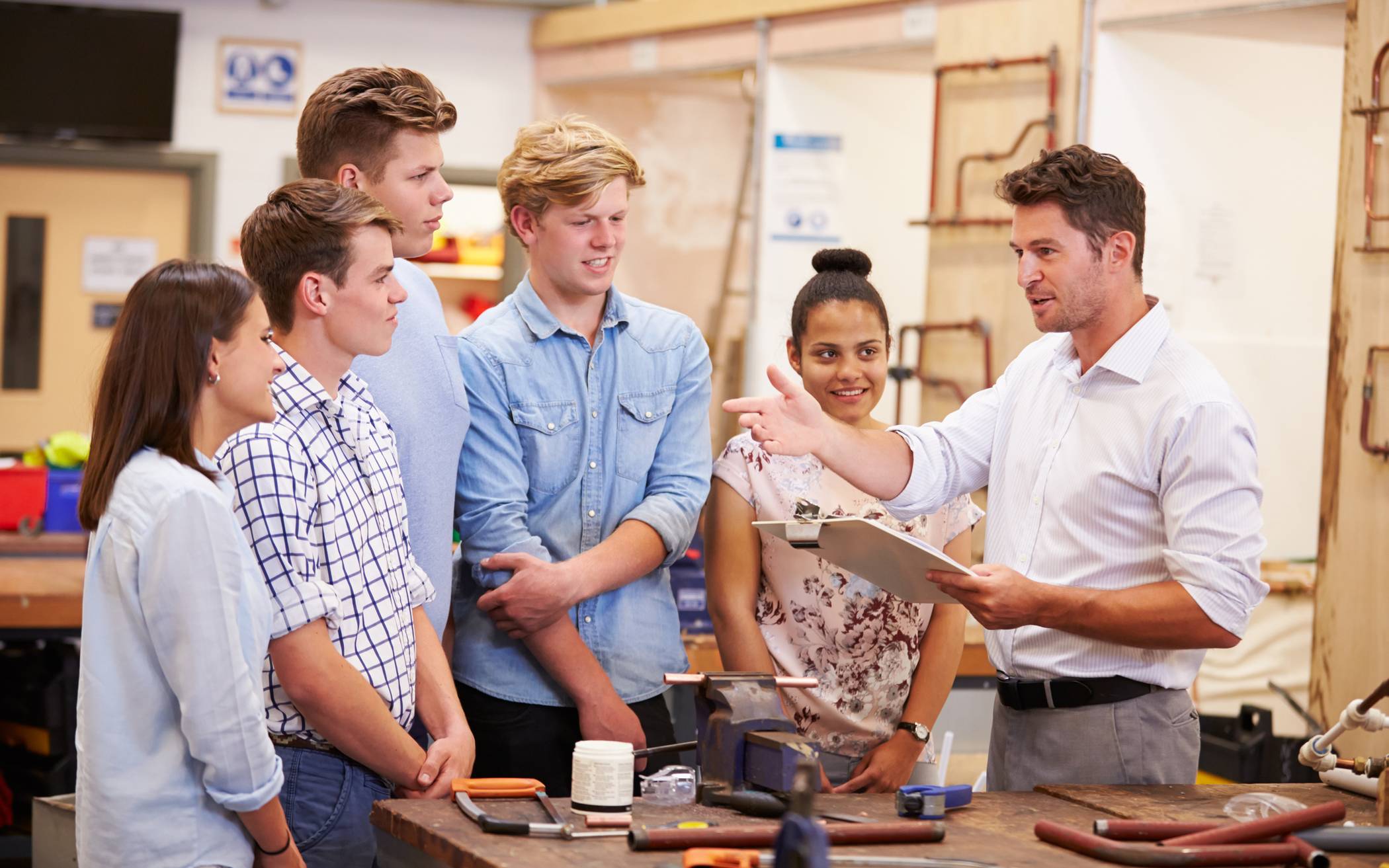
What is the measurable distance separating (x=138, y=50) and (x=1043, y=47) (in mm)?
4682

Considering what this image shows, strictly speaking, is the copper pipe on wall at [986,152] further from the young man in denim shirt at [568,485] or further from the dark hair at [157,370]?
the dark hair at [157,370]

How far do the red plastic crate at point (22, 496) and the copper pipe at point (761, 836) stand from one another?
3.80m

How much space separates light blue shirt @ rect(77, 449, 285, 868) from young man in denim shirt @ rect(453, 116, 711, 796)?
640 mm

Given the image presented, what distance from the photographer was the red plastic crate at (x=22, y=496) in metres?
4.91

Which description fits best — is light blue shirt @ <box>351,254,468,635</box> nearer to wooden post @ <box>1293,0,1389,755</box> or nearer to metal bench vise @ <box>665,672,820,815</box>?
metal bench vise @ <box>665,672,820,815</box>

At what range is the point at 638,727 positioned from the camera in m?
2.48

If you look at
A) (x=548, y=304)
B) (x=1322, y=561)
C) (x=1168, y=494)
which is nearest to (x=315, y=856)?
(x=548, y=304)

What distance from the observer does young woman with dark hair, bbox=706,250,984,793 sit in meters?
2.58

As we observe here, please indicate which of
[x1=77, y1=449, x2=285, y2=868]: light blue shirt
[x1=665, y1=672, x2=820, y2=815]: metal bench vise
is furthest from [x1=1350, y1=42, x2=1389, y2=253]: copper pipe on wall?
[x1=77, y1=449, x2=285, y2=868]: light blue shirt

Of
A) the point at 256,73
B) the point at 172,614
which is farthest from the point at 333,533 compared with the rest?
the point at 256,73

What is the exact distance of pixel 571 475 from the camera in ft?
8.44

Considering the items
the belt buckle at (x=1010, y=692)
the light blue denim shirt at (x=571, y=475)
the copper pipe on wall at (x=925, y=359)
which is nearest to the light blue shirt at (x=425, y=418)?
the light blue denim shirt at (x=571, y=475)

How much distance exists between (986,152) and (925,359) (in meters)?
0.80

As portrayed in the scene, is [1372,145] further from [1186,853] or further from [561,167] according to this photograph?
[1186,853]
